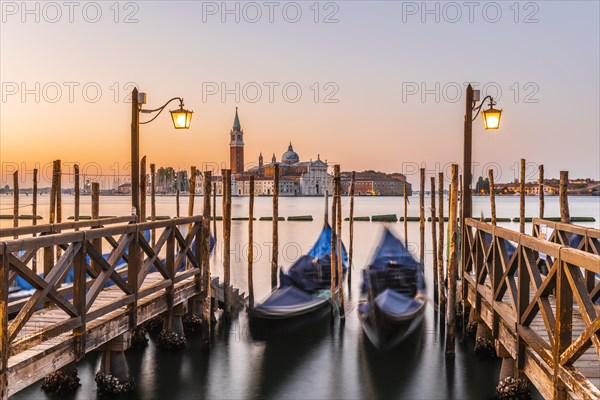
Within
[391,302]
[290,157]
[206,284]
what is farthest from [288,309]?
[290,157]

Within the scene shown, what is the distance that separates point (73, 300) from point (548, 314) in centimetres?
321

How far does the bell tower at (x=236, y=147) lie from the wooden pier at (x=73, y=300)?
355 feet

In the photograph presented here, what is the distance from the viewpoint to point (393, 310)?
712cm

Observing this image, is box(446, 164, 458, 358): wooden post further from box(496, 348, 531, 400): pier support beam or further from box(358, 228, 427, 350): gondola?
A: box(496, 348, 531, 400): pier support beam

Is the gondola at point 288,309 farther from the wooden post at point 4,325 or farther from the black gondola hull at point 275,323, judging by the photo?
the wooden post at point 4,325

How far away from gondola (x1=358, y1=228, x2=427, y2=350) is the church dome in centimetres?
11122

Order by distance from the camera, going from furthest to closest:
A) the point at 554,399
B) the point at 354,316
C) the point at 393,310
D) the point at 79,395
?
the point at 354,316
the point at 393,310
the point at 79,395
the point at 554,399

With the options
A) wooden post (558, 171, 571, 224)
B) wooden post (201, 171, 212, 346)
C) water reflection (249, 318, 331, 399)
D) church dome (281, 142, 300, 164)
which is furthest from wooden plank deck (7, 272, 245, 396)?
church dome (281, 142, 300, 164)

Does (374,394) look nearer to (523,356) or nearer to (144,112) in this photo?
(523,356)

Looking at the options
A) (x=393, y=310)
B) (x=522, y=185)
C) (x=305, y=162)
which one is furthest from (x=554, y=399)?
(x=305, y=162)

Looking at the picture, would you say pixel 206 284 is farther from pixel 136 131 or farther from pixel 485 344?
pixel 485 344

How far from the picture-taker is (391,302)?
7.29m

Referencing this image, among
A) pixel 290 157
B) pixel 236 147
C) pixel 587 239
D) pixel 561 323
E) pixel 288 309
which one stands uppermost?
pixel 236 147

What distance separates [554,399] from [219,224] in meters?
32.6
